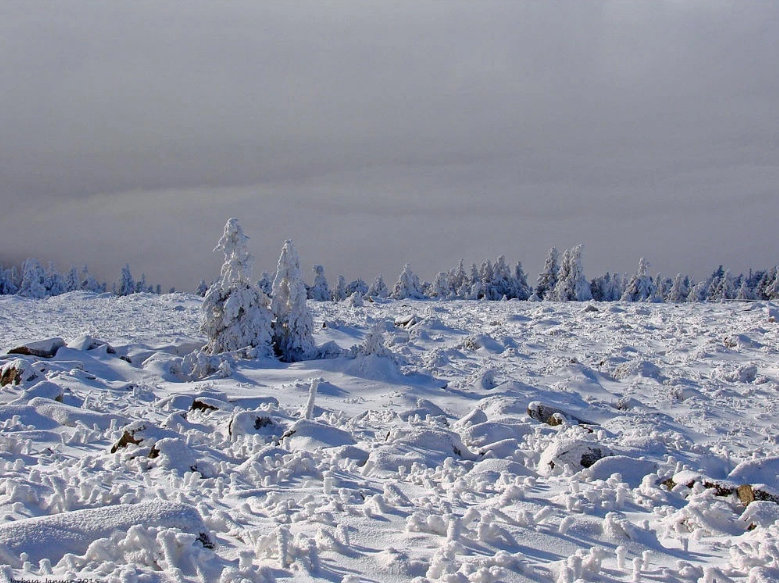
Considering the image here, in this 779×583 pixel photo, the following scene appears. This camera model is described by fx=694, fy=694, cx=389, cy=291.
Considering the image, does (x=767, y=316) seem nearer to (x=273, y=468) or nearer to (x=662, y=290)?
(x=273, y=468)

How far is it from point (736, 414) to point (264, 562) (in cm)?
1480

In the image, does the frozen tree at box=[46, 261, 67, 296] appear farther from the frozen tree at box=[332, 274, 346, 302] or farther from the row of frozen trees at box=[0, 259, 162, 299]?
the frozen tree at box=[332, 274, 346, 302]

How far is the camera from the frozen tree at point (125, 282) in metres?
88.9

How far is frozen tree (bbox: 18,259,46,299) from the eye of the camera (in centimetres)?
7144

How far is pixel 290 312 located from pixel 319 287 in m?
36.7

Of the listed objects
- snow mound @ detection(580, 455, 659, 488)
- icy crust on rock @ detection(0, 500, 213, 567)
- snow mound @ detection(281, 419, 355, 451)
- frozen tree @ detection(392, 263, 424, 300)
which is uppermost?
frozen tree @ detection(392, 263, 424, 300)

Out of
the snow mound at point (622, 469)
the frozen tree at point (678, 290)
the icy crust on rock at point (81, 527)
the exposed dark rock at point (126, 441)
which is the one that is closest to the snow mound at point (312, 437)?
the exposed dark rock at point (126, 441)

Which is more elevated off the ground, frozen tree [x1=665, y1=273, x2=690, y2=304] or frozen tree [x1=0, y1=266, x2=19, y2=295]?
frozen tree [x1=665, y1=273, x2=690, y2=304]

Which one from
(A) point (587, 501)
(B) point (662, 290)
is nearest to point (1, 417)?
(A) point (587, 501)

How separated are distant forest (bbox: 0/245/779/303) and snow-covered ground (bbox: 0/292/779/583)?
66.2 ft

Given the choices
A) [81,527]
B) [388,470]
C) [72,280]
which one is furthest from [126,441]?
[72,280]

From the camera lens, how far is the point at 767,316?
29234 millimetres

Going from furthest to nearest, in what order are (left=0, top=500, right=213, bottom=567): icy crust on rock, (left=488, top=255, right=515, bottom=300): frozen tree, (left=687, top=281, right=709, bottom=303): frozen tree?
(left=687, top=281, right=709, bottom=303): frozen tree
(left=488, top=255, right=515, bottom=300): frozen tree
(left=0, top=500, right=213, bottom=567): icy crust on rock

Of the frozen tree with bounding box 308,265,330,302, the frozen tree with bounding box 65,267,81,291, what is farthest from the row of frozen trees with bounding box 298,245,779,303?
the frozen tree with bounding box 65,267,81,291
